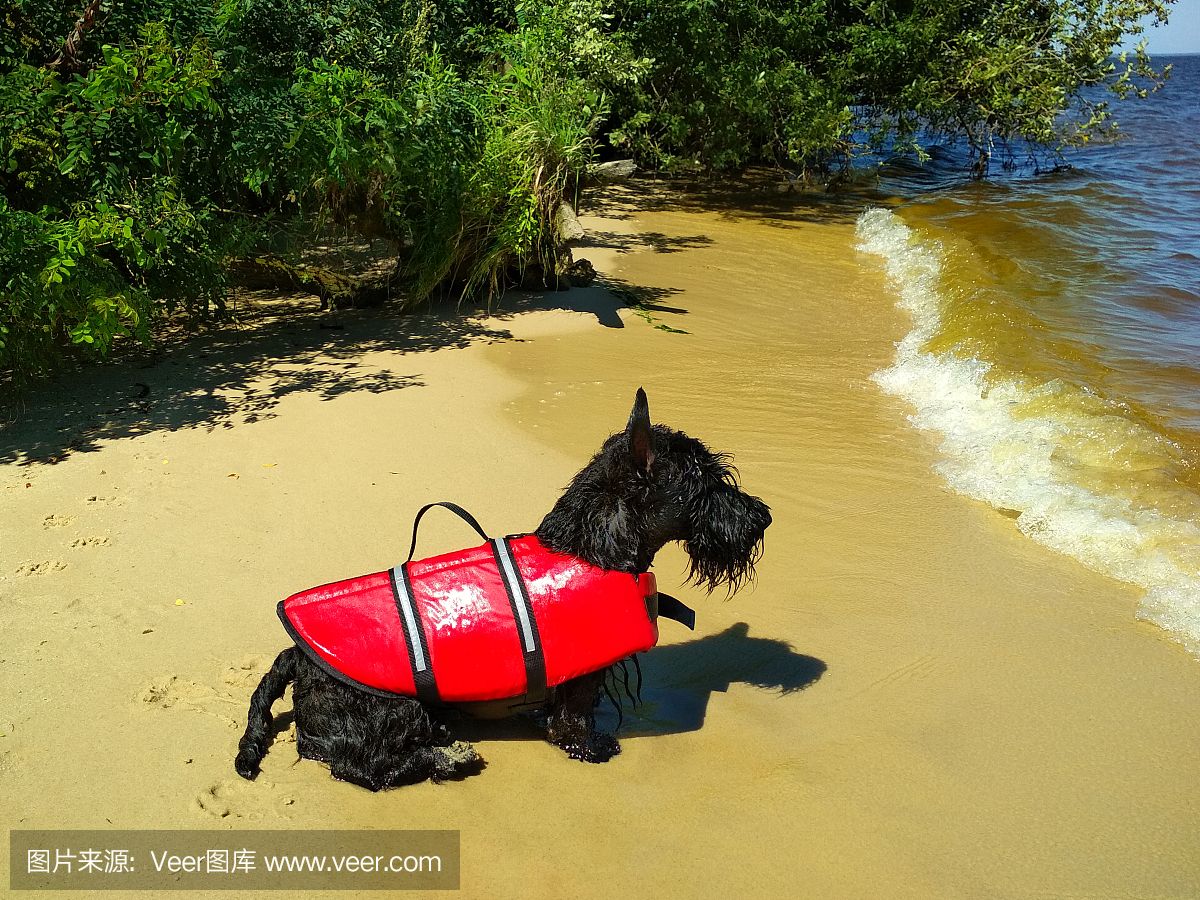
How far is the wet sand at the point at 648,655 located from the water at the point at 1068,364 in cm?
37

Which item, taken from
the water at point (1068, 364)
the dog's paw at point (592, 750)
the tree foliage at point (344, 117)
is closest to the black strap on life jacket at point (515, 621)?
the dog's paw at point (592, 750)

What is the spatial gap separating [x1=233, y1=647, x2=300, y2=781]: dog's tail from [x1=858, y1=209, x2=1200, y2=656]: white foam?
13.9 ft

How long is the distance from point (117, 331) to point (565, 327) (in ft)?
13.5

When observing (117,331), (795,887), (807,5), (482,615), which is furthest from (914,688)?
(807,5)

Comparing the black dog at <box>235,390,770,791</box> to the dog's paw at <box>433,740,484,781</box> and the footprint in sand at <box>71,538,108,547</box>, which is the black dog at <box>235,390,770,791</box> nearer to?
the dog's paw at <box>433,740,484,781</box>

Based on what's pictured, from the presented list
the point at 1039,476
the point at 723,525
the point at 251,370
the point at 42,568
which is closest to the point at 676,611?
the point at 723,525

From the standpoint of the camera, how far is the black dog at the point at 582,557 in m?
3.72

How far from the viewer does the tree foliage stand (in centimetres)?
678

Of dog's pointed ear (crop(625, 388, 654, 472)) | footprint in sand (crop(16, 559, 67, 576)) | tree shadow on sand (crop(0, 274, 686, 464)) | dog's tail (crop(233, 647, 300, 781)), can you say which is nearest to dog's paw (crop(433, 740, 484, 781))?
dog's tail (crop(233, 647, 300, 781))

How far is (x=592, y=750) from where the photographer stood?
3992 millimetres

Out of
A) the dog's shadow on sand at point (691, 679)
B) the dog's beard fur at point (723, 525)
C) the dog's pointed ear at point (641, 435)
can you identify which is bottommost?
the dog's shadow on sand at point (691, 679)

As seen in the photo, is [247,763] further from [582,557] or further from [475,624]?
[582,557]

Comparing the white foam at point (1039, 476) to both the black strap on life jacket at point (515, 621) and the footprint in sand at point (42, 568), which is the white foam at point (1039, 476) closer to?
the black strap on life jacket at point (515, 621)

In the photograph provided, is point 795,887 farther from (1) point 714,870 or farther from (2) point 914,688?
(2) point 914,688
